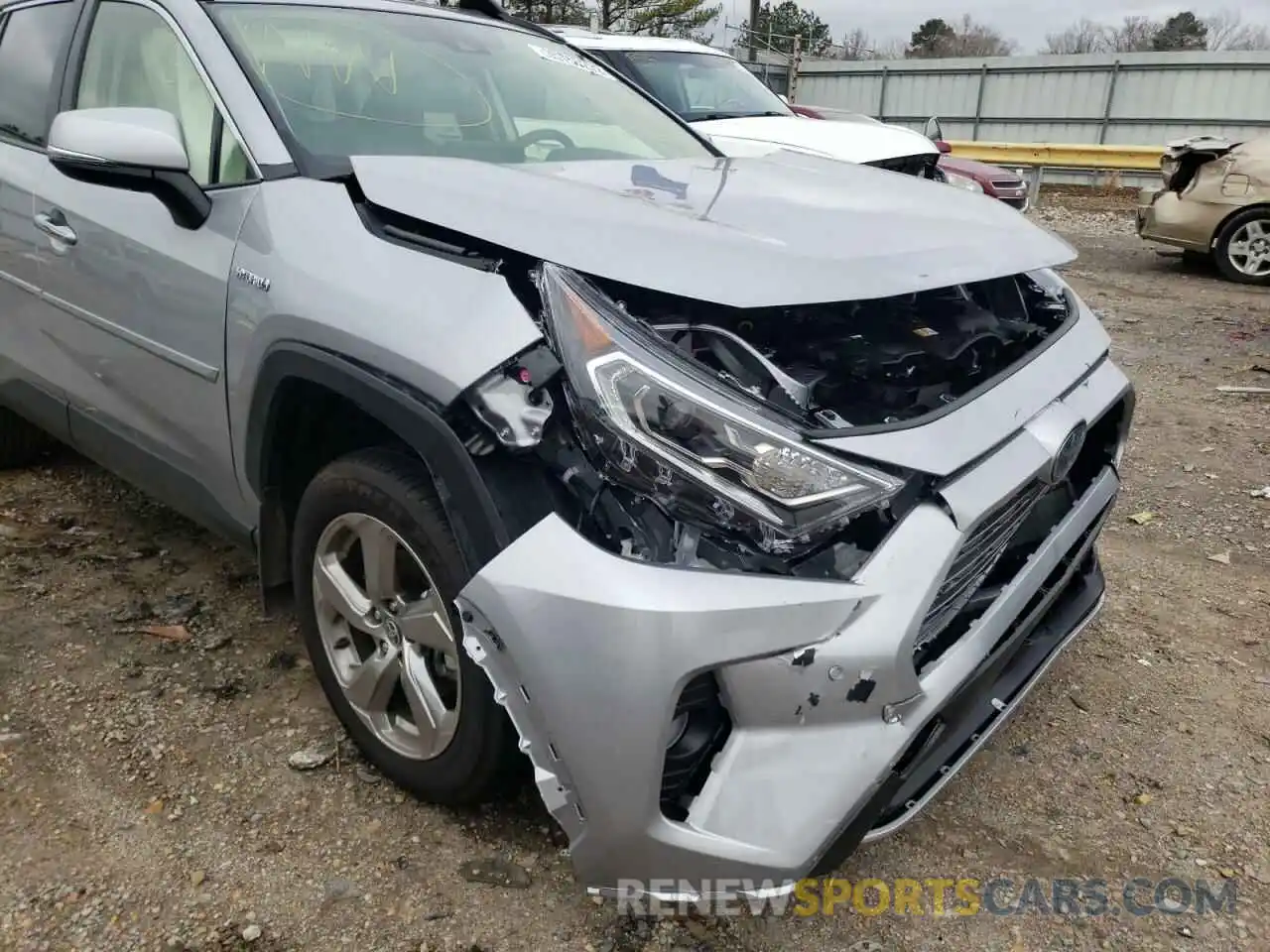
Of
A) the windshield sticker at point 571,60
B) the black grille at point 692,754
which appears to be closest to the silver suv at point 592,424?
the black grille at point 692,754

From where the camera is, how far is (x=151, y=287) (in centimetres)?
237

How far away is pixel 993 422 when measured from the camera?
1756 mm

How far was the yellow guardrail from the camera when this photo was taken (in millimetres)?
13438

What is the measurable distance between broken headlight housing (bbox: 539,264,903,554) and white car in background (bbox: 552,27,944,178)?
17.8 feet

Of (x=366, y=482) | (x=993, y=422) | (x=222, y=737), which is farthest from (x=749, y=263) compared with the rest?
(x=222, y=737)

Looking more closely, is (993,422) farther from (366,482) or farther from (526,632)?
(366,482)

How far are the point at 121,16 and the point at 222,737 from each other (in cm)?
197

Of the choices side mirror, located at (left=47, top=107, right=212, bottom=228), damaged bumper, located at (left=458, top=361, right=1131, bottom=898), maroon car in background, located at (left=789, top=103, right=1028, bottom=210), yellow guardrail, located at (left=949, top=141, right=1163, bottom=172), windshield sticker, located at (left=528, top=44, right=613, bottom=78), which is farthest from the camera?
yellow guardrail, located at (left=949, top=141, right=1163, bottom=172)

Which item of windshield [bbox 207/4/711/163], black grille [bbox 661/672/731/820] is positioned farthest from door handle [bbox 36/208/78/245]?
black grille [bbox 661/672/731/820]

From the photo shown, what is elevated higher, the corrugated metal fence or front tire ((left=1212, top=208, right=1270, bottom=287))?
the corrugated metal fence

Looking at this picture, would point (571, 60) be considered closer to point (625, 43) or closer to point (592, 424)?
point (592, 424)

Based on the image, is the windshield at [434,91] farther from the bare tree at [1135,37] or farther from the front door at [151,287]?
the bare tree at [1135,37]

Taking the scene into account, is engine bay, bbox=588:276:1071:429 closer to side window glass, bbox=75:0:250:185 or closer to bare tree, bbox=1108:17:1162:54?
side window glass, bbox=75:0:250:185

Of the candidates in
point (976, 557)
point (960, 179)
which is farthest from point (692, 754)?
point (960, 179)
